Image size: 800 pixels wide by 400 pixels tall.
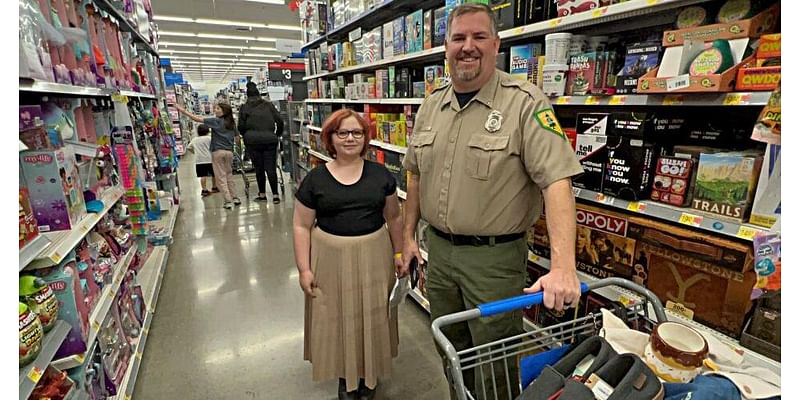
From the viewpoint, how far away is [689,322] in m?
1.45

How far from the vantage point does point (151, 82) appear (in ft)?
15.4

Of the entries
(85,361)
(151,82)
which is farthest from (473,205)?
(151,82)

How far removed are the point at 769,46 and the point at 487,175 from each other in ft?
3.03

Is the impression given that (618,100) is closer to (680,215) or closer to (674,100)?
(674,100)

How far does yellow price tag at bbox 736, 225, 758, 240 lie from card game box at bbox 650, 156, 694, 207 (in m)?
0.22

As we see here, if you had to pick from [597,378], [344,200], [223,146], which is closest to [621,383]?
[597,378]

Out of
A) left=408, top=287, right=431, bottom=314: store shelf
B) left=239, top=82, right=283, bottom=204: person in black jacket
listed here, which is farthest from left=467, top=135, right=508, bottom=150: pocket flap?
left=239, top=82, right=283, bottom=204: person in black jacket

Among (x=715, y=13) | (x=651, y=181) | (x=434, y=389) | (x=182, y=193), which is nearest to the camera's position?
(x=715, y=13)

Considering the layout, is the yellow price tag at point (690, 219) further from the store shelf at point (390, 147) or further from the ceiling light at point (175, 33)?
the ceiling light at point (175, 33)

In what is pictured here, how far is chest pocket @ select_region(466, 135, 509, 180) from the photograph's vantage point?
1536 millimetres

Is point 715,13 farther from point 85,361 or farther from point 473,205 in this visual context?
point 85,361

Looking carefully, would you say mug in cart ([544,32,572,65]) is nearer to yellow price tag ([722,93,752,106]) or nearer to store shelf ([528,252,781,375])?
yellow price tag ([722,93,752,106])
